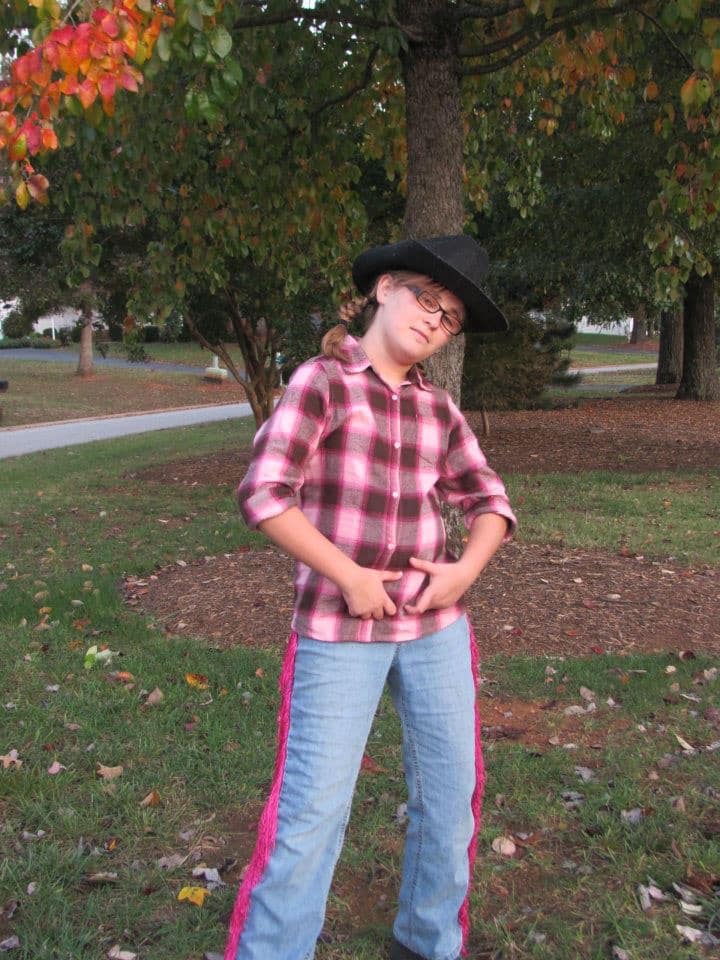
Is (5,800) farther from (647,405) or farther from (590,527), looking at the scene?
(647,405)

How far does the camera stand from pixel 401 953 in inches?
106

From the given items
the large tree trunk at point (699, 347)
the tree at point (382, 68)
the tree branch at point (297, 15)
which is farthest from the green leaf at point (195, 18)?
the large tree trunk at point (699, 347)

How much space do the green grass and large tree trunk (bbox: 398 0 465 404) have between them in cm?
207

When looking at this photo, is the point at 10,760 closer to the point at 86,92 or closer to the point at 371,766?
the point at 371,766

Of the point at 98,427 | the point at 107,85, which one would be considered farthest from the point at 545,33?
the point at 98,427

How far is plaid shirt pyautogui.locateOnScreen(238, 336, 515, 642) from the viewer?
223cm

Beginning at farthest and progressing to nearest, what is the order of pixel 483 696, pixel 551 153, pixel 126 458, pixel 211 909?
pixel 126 458
pixel 551 153
pixel 483 696
pixel 211 909

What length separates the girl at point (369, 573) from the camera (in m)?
2.26

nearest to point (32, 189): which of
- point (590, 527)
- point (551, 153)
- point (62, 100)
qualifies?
point (62, 100)

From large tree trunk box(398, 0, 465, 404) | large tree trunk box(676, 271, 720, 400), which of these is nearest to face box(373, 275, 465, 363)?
large tree trunk box(398, 0, 465, 404)

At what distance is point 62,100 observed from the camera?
4137mm

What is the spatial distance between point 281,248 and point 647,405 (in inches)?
513

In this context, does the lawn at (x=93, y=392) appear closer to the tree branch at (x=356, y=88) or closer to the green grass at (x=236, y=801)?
the tree branch at (x=356, y=88)

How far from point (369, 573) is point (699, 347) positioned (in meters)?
19.5
